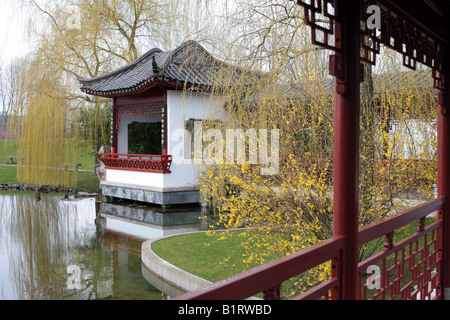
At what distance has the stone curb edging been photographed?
4.20 m

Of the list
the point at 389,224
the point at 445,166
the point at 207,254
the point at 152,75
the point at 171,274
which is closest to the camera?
the point at 389,224

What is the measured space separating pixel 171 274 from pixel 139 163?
614 centimetres

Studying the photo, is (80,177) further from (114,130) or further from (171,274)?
(171,274)

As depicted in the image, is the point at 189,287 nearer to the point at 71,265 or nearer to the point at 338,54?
the point at 71,265

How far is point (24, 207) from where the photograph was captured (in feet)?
32.7

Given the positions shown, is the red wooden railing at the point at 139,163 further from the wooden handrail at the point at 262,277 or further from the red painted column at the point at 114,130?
the wooden handrail at the point at 262,277

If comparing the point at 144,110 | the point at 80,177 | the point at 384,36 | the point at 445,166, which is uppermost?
the point at 144,110

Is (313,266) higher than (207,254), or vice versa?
(313,266)

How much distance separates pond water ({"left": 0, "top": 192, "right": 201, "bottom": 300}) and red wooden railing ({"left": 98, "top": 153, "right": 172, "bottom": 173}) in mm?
951

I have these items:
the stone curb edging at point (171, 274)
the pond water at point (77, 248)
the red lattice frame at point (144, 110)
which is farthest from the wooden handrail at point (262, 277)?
the red lattice frame at point (144, 110)

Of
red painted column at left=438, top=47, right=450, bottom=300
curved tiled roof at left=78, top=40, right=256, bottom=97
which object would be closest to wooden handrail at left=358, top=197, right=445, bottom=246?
red painted column at left=438, top=47, right=450, bottom=300

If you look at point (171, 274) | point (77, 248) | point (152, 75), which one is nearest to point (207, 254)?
point (171, 274)

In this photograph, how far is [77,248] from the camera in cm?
604

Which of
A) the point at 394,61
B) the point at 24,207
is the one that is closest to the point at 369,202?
the point at 394,61
